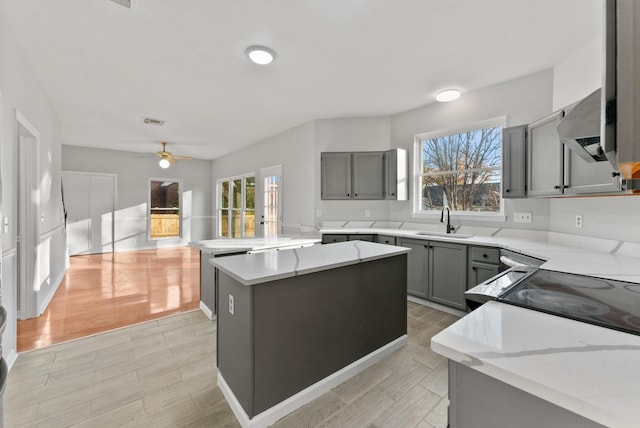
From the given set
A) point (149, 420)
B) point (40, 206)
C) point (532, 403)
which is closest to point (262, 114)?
point (40, 206)

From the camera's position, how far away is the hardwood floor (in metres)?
2.78

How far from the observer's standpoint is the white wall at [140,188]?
22.0ft

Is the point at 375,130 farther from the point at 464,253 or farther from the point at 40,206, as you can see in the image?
the point at 40,206

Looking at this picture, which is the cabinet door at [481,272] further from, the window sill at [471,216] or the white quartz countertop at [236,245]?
the white quartz countertop at [236,245]

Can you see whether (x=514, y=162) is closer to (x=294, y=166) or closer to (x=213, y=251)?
(x=213, y=251)

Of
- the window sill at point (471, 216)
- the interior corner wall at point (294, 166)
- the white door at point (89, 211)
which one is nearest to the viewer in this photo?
the window sill at point (471, 216)

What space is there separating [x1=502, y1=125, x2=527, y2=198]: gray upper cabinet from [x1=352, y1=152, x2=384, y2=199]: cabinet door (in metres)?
1.62

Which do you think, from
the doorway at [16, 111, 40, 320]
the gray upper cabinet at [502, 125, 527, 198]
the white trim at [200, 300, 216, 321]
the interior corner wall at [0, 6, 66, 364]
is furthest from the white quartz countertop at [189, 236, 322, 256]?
the gray upper cabinet at [502, 125, 527, 198]

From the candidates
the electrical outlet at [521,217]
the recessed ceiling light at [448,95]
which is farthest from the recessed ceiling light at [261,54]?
the electrical outlet at [521,217]

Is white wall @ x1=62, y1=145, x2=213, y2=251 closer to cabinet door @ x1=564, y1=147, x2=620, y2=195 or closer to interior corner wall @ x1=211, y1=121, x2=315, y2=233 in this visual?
interior corner wall @ x1=211, y1=121, x2=315, y2=233

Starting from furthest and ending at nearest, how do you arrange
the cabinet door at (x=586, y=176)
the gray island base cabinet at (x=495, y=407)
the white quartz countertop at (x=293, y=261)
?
the cabinet door at (x=586, y=176) < the white quartz countertop at (x=293, y=261) < the gray island base cabinet at (x=495, y=407)

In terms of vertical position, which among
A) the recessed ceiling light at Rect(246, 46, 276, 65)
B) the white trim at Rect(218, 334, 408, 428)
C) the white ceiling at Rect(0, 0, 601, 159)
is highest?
the white ceiling at Rect(0, 0, 601, 159)

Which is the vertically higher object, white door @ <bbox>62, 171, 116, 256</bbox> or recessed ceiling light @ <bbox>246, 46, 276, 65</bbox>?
recessed ceiling light @ <bbox>246, 46, 276, 65</bbox>

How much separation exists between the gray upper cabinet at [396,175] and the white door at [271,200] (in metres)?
2.19
